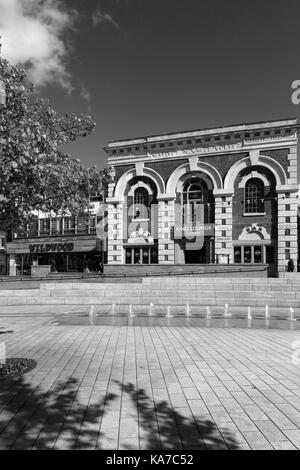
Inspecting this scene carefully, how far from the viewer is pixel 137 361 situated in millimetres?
8070

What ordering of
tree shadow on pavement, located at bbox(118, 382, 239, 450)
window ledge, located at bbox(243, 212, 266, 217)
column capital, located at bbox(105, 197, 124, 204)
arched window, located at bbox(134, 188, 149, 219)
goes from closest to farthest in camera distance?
tree shadow on pavement, located at bbox(118, 382, 239, 450), window ledge, located at bbox(243, 212, 266, 217), arched window, located at bbox(134, 188, 149, 219), column capital, located at bbox(105, 197, 124, 204)

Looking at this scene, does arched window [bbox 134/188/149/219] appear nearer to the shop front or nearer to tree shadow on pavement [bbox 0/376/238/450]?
the shop front

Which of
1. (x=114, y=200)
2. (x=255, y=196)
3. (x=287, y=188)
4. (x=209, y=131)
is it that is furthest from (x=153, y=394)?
(x=114, y=200)

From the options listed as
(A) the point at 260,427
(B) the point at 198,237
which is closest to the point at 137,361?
(A) the point at 260,427

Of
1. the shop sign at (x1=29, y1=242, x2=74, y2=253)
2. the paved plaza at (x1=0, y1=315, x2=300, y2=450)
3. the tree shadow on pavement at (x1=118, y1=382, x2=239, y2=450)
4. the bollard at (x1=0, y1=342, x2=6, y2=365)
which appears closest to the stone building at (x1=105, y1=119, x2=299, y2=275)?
the shop sign at (x1=29, y1=242, x2=74, y2=253)

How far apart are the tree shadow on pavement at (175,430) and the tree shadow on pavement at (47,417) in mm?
668

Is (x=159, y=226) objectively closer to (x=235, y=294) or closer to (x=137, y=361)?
(x=235, y=294)

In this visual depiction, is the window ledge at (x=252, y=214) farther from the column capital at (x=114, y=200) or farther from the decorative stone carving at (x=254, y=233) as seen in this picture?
the column capital at (x=114, y=200)

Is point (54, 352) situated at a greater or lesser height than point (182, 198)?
lesser

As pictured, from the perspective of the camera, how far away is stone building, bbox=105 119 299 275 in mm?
28891

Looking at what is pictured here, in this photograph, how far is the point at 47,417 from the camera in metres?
5.19

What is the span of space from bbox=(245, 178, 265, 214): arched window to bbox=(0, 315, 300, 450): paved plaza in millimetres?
20684

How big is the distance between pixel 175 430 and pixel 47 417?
6.42 ft

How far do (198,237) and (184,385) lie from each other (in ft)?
82.2
